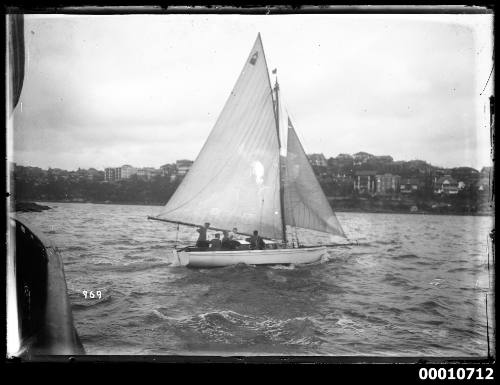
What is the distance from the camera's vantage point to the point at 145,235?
3.24m

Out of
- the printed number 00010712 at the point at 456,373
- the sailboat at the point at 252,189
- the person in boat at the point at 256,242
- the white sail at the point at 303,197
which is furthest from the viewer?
the person in boat at the point at 256,242

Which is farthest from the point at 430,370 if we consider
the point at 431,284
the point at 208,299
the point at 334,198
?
the point at 208,299

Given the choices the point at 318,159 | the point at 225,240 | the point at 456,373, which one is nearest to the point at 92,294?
the point at 225,240

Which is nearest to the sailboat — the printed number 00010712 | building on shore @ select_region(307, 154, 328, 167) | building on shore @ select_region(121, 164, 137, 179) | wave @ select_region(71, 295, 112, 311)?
building on shore @ select_region(307, 154, 328, 167)

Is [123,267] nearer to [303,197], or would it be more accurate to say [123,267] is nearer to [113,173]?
[113,173]

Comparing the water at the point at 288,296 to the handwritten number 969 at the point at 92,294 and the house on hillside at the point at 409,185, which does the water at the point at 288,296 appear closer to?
the handwritten number 969 at the point at 92,294

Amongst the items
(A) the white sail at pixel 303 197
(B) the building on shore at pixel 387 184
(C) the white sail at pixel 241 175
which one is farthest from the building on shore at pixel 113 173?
(B) the building on shore at pixel 387 184

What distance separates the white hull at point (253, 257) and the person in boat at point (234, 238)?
68mm

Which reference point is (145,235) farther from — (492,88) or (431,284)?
(492,88)

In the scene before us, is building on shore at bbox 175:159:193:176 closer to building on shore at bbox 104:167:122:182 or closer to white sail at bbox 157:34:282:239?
white sail at bbox 157:34:282:239

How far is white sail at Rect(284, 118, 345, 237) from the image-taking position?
10.6ft

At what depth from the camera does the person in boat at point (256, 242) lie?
160 inches

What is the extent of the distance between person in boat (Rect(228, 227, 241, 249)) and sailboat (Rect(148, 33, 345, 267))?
48mm
